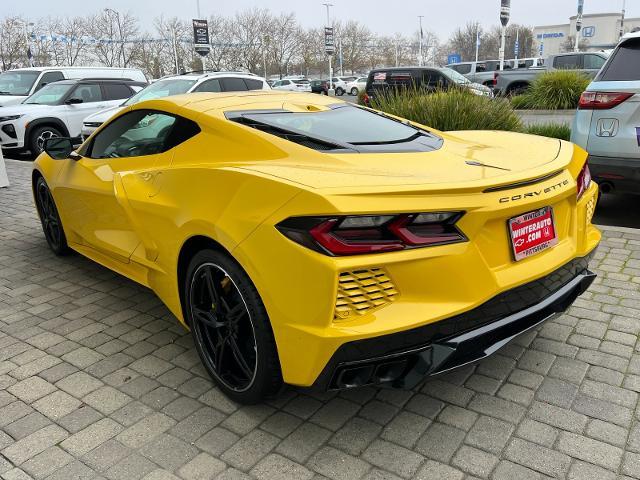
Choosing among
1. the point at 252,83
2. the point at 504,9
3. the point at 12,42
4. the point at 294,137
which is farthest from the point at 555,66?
the point at 12,42

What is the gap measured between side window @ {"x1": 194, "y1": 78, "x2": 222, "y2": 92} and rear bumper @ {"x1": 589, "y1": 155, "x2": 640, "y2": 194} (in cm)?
748

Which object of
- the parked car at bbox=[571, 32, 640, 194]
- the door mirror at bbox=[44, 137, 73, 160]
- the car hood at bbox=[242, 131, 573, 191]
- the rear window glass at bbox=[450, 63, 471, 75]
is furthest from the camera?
the rear window glass at bbox=[450, 63, 471, 75]

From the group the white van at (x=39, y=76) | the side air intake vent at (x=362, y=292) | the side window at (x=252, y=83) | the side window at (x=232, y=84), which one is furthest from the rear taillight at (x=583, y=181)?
the white van at (x=39, y=76)

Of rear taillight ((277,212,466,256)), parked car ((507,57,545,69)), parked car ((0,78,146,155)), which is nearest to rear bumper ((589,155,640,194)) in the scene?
rear taillight ((277,212,466,256))

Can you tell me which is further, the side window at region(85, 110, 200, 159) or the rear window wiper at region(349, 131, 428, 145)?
the side window at region(85, 110, 200, 159)

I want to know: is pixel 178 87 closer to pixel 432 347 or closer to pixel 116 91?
pixel 116 91

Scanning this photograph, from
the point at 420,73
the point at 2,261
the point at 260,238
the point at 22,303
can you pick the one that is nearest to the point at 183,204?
the point at 260,238

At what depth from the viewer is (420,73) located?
15633 millimetres

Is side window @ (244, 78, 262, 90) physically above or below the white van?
below

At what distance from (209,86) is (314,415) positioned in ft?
29.9

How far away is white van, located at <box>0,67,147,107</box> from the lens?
1378cm

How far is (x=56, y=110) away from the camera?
11.5 metres

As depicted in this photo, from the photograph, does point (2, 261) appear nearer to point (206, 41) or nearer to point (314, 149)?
point (314, 149)

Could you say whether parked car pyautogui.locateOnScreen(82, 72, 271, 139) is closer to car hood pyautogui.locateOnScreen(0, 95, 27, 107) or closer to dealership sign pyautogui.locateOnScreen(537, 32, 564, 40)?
car hood pyautogui.locateOnScreen(0, 95, 27, 107)
